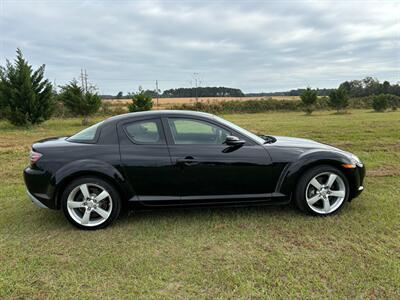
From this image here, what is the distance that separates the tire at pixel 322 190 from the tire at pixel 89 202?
2.31 metres

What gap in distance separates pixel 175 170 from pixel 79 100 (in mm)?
18593

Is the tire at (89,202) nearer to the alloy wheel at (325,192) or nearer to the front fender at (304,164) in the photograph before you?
the front fender at (304,164)


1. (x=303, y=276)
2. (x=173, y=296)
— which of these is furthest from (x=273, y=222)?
(x=173, y=296)

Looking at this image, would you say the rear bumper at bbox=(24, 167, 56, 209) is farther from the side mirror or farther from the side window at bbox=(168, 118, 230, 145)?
the side mirror

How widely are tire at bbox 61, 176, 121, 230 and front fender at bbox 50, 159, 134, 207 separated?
7 centimetres

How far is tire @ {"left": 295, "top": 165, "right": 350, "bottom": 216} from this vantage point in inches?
152

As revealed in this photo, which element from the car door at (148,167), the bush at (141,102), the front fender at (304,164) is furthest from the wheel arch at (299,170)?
the bush at (141,102)

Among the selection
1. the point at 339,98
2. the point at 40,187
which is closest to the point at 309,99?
the point at 339,98

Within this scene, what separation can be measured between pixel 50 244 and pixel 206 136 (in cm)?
221

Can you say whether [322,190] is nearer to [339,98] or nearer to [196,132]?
[196,132]

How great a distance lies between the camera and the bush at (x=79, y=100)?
20266mm

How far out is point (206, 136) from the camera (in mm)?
3928

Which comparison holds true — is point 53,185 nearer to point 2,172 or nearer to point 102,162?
point 102,162

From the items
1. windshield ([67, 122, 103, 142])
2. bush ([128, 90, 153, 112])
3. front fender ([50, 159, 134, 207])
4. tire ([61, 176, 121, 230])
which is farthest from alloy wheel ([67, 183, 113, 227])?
bush ([128, 90, 153, 112])
